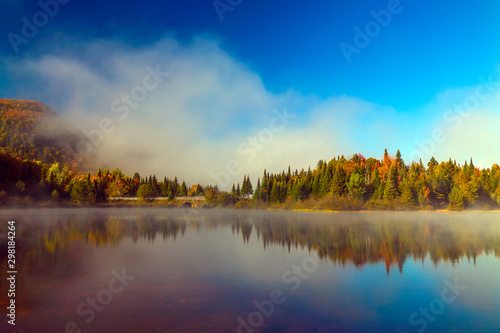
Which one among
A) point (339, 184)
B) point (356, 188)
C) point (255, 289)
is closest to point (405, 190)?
point (356, 188)

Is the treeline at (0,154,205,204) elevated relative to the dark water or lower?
elevated

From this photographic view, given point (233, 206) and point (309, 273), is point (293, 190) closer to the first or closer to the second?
point (233, 206)

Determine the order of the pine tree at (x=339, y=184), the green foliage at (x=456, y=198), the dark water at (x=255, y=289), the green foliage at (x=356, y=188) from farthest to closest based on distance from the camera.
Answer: the pine tree at (x=339, y=184), the green foliage at (x=356, y=188), the green foliage at (x=456, y=198), the dark water at (x=255, y=289)

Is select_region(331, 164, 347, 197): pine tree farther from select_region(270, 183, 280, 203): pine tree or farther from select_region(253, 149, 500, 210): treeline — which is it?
select_region(270, 183, 280, 203): pine tree

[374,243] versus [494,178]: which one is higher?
[494,178]

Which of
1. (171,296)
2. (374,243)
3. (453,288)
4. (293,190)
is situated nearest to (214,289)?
(171,296)

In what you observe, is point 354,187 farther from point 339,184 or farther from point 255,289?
point 255,289

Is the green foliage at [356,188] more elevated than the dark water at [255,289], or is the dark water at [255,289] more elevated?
the green foliage at [356,188]

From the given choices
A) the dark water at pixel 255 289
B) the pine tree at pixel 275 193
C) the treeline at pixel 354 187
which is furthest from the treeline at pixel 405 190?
the dark water at pixel 255 289

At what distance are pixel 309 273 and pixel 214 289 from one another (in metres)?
5.85

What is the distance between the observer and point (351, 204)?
109438 mm

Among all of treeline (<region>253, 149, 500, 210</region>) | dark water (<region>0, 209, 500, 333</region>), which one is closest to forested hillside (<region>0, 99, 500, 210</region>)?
treeline (<region>253, 149, 500, 210</region>)

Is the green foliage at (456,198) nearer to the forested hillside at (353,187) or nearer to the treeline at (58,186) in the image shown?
the forested hillside at (353,187)

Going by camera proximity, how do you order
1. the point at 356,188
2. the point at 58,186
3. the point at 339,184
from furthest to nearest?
1. the point at 58,186
2. the point at 339,184
3. the point at 356,188
